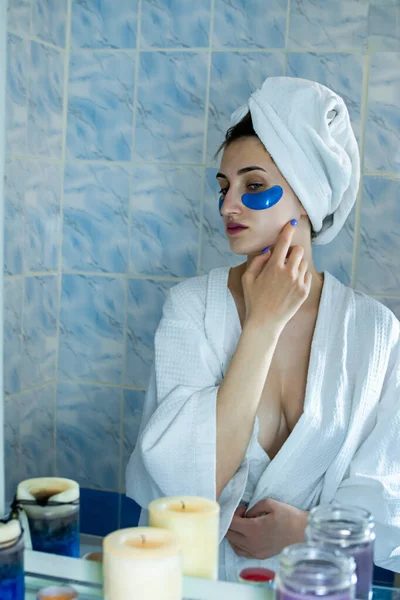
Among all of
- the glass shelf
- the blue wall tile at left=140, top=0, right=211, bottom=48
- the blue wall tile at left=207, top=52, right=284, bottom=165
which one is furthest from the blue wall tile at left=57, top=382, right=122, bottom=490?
the blue wall tile at left=140, top=0, right=211, bottom=48

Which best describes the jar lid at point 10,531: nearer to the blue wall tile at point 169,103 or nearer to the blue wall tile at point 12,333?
the blue wall tile at point 12,333

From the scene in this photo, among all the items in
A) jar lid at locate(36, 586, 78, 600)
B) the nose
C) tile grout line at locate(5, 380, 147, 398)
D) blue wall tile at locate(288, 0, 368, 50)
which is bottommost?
jar lid at locate(36, 586, 78, 600)

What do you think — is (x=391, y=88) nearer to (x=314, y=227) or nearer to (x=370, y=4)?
(x=370, y=4)

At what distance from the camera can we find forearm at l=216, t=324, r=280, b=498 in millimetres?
914

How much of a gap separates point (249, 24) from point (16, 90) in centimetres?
33

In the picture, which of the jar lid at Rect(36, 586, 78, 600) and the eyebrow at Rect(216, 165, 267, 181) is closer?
the jar lid at Rect(36, 586, 78, 600)

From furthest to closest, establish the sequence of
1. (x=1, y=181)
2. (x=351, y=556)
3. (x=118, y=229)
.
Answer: (x=118, y=229) < (x=1, y=181) < (x=351, y=556)

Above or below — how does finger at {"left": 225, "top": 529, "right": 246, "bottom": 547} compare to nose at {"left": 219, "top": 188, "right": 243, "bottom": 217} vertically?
below

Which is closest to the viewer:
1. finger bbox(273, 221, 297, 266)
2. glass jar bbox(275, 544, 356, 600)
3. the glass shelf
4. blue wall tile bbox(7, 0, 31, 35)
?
glass jar bbox(275, 544, 356, 600)

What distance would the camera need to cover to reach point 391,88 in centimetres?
89

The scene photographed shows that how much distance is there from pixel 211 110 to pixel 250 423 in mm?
456

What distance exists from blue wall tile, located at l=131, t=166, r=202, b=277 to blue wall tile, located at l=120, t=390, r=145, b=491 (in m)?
0.18

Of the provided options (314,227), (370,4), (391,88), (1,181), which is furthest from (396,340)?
Answer: (1,181)

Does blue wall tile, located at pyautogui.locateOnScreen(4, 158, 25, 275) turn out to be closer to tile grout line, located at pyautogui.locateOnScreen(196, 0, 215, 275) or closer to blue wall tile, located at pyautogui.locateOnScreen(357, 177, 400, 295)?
tile grout line, located at pyautogui.locateOnScreen(196, 0, 215, 275)
